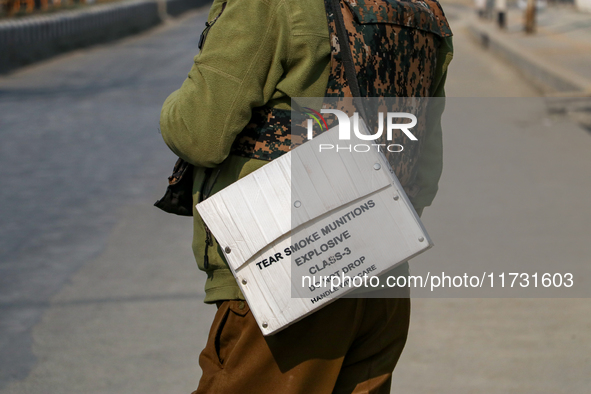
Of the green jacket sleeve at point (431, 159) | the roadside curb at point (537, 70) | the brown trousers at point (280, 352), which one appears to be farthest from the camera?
the roadside curb at point (537, 70)

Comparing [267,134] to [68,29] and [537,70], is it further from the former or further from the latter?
[68,29]

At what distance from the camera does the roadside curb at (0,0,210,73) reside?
652 inches

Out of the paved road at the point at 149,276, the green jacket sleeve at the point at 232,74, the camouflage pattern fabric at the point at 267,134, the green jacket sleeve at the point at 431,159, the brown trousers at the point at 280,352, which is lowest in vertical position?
the paved road at the point at 149,276

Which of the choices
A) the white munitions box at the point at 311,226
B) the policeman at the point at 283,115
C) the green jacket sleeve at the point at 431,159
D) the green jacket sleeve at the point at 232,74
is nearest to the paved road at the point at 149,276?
the green jacket sleeve at the point at 431,159

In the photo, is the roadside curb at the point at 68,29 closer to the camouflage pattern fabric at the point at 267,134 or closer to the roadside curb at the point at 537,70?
the roadside curb at the point at 537,70

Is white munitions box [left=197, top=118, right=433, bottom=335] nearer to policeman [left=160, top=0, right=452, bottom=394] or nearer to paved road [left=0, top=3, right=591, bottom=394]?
policeman [left=160, top=0, right=452, bottom=394]

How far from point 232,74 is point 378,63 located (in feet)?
1.10

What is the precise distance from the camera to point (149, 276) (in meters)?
4.71

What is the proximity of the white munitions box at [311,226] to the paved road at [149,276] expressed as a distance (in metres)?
1.89

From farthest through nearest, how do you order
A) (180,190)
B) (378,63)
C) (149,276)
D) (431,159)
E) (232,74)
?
(149,276), (431,159), (180,190), (378,63), (232,74)

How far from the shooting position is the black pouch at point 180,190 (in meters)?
1.83

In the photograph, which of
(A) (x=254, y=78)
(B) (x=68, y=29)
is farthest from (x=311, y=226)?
(B) (x=68, y=29)

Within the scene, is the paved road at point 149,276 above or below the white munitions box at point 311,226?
below

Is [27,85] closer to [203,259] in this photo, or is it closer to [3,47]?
[3,47]
